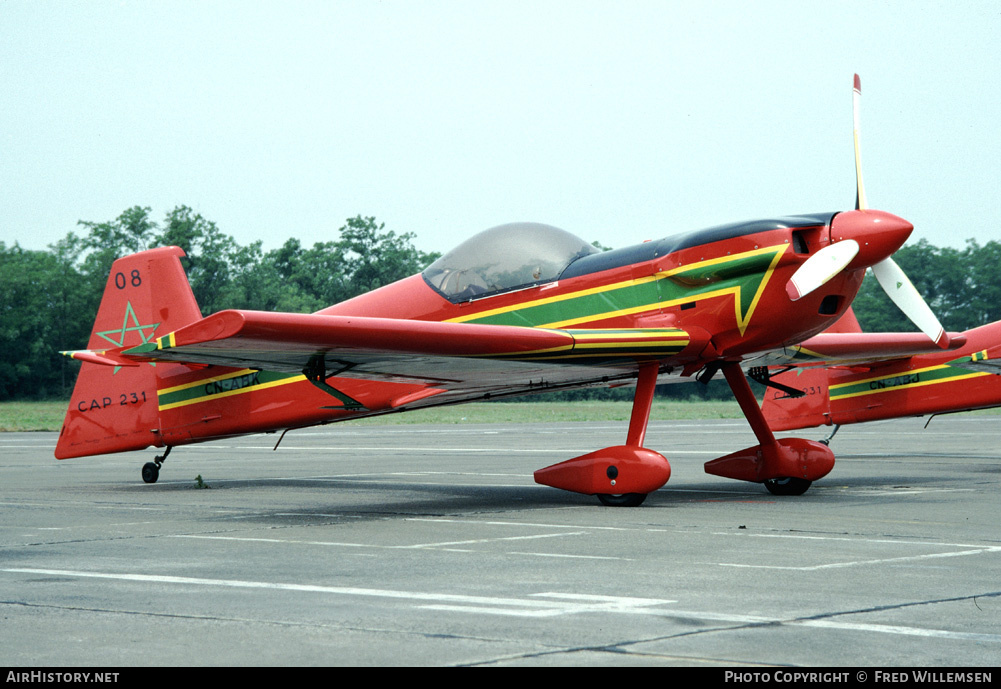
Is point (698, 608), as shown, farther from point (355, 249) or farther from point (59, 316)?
point (355, 249)

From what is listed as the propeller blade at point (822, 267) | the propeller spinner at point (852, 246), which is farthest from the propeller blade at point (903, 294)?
the propeller blade at point (822, 267)

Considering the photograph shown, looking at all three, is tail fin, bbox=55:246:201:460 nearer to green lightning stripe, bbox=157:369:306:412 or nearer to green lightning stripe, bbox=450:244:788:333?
green lightning stripe, bbox=157:369:306:412

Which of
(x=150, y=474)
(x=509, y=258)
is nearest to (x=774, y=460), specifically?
(x=509, y=258)

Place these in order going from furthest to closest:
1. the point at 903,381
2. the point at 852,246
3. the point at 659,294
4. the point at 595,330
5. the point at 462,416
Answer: the point at 462,416 → the point at 903,381 → the point at 659,294 → the point at 595,330 → the point at 852,246

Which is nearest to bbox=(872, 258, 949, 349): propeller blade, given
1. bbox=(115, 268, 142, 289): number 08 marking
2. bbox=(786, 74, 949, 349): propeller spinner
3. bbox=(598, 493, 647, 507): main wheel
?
bbox=(786, 74, 949, 349): propeller spinner

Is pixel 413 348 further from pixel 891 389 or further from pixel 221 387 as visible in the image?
pixel 891 389

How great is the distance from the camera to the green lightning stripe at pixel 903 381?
53.5 feet

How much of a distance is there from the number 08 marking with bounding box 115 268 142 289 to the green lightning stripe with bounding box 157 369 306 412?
1.48 m

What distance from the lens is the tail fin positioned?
1429 centimetres

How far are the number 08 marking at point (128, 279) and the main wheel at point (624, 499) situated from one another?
24.3ft

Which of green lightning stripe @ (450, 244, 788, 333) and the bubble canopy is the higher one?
the bubble canopy

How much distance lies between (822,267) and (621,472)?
8.64 feet

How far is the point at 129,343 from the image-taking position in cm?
1438

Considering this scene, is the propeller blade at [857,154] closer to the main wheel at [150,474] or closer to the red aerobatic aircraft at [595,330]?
the red aerobatic aircraft at [595,330]
